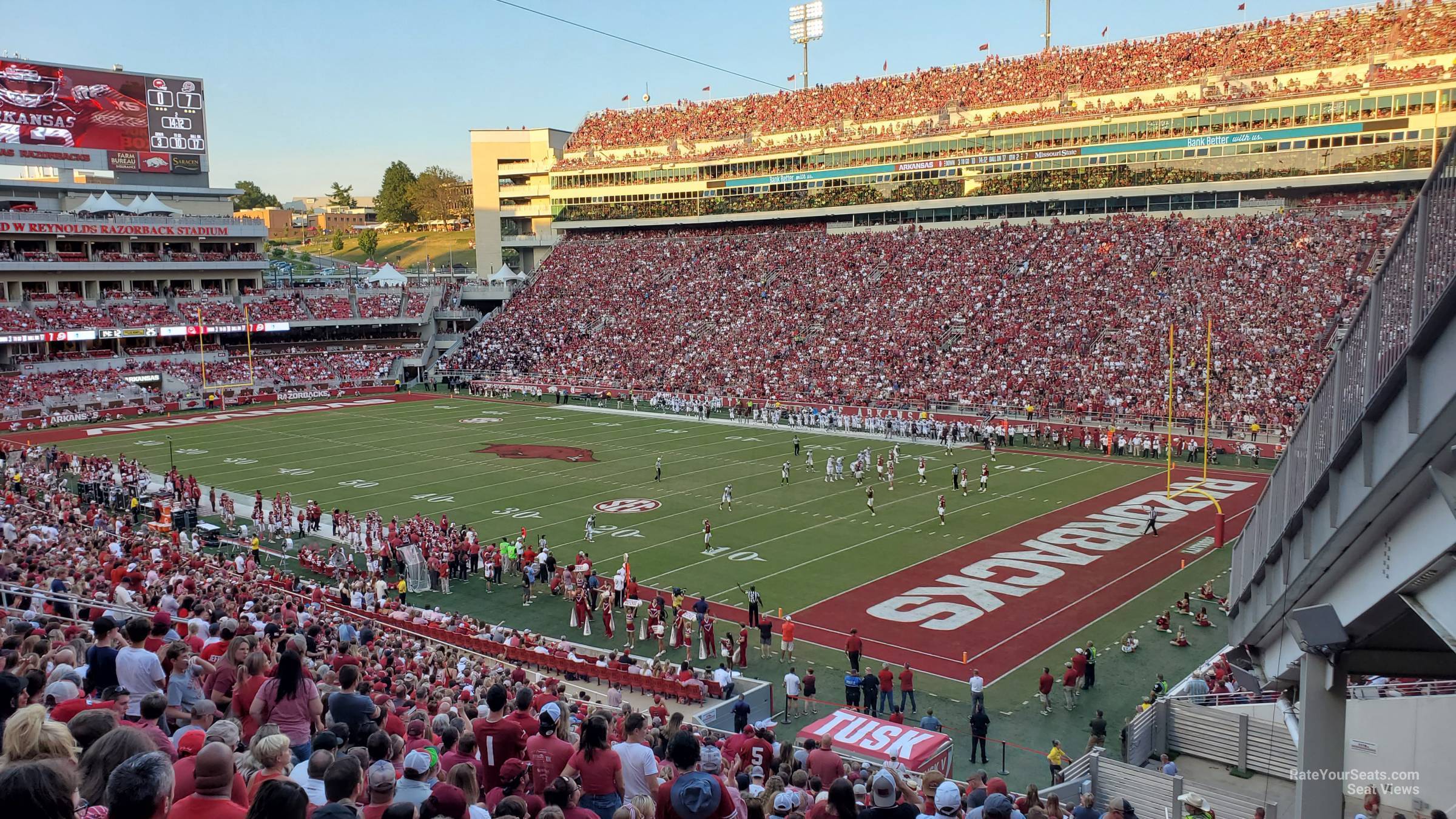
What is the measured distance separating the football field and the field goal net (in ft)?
1.42

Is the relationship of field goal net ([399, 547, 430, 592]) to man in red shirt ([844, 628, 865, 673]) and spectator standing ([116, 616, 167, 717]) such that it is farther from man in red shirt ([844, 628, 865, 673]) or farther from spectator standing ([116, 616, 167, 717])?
spectator standing ([116, 616, 167, 717])

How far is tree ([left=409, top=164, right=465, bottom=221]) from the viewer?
133 meters

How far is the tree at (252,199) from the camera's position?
149625mm

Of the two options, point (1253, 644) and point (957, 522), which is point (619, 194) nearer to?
point (957, 522)

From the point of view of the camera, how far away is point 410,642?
1583 centimetres

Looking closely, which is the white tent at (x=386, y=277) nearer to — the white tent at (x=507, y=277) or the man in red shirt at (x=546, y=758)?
the white tent at (x=507, y=277)

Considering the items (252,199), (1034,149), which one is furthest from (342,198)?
(1034,149)

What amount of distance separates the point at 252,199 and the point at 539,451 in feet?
438

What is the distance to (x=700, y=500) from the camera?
102ft

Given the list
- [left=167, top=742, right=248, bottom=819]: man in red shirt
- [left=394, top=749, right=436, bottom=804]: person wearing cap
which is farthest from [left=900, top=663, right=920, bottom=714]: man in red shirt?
[left=167, top=742, right=248, bottom=819]: man in red shirt

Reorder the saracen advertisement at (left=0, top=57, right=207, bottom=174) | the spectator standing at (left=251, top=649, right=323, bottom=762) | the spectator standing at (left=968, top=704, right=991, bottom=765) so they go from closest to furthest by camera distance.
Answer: the spectator standing at (left=251, top=649, right=323, bottom=762) < the spectator standing at (left=968, top=704, right=991, bottom=765) < the saracen advertisement at (left=0, top=57, right=207, bottom=174)

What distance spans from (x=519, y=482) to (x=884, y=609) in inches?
656

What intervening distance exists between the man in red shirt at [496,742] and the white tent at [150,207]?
67.1 meters

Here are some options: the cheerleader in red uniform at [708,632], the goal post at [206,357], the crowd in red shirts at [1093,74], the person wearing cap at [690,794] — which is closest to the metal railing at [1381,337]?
the person wearing cap at [690,794]
